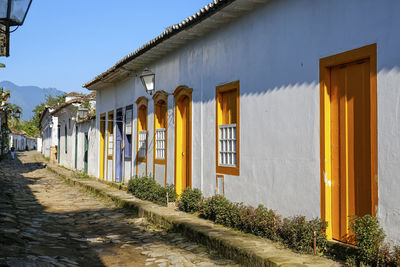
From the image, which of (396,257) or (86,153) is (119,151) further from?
(396,257)

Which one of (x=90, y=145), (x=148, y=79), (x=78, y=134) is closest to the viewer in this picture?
(x=148, y=79)

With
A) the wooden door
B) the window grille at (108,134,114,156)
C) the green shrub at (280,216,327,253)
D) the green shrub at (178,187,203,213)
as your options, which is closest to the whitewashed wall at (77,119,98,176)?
the wooden door

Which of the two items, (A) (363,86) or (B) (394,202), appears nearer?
(B) (394,202)

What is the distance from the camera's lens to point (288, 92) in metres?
6.12

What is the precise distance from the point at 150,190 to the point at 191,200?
258 cm

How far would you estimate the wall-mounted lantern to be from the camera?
35.6ft

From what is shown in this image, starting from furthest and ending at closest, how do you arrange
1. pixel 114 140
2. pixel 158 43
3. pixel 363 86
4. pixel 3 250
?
pixel 114 140 < pixel 158 43 < pixel 3 250 < pixel 363 86

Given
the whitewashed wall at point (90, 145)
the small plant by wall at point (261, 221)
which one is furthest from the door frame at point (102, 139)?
the small plant by wall at point (261, 221)

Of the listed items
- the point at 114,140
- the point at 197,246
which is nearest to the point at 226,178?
the point at 197,246

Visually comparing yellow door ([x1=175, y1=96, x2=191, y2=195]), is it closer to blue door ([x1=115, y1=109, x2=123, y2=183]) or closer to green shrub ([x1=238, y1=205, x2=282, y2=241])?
green shrub ([x1=238, y1=205, x2=282, y2=241])

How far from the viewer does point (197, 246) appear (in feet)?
22.1

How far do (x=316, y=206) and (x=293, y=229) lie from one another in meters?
0.43

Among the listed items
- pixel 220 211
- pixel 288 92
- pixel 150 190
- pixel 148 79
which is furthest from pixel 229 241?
pixel 148 79

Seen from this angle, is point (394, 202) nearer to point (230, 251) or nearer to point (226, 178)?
point (230, 251)
